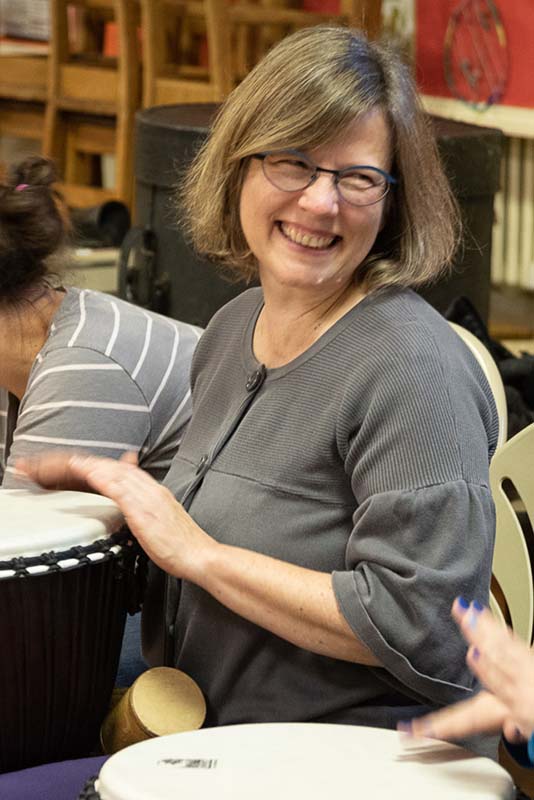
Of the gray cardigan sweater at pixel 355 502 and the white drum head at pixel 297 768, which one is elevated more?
the gray cardigan sweater at pixel 355 502

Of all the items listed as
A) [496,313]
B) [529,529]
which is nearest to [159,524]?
[529,529]

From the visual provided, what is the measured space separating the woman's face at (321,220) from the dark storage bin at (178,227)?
1.57 m

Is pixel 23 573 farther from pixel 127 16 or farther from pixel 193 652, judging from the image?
pixel 127 16

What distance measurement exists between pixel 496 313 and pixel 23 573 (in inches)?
167

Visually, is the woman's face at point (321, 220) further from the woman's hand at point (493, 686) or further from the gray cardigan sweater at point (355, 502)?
the woman's hand at point (493, 686)

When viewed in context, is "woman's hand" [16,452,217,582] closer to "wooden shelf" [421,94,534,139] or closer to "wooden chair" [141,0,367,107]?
"wooden chair" [141,0,367,107]

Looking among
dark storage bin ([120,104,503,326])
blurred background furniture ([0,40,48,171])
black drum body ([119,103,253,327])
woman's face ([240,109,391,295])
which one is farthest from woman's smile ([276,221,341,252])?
blurred background furniture ([0,40,48,171])

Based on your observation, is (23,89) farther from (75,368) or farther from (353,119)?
(353,119)

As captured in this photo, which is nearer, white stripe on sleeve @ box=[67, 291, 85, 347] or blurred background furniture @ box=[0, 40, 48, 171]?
white stripe on sleeve @ box=[67, 291, 85, 347]

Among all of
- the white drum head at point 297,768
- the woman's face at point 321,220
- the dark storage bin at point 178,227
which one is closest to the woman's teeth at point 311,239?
the woman's face at point 321,220

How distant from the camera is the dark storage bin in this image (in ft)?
10.4

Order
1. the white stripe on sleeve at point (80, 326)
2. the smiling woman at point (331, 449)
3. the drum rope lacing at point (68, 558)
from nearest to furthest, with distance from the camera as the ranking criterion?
the smiling woman at point (331, 449) < the drum rope lacing at point (68, 558) < the white stripe on sleeve at point (80, 326)

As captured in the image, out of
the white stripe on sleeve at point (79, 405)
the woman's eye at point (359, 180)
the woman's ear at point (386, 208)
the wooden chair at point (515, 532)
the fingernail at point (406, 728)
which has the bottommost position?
the wooden chair at point (515, 532)

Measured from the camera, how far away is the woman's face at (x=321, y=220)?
1.45 m
